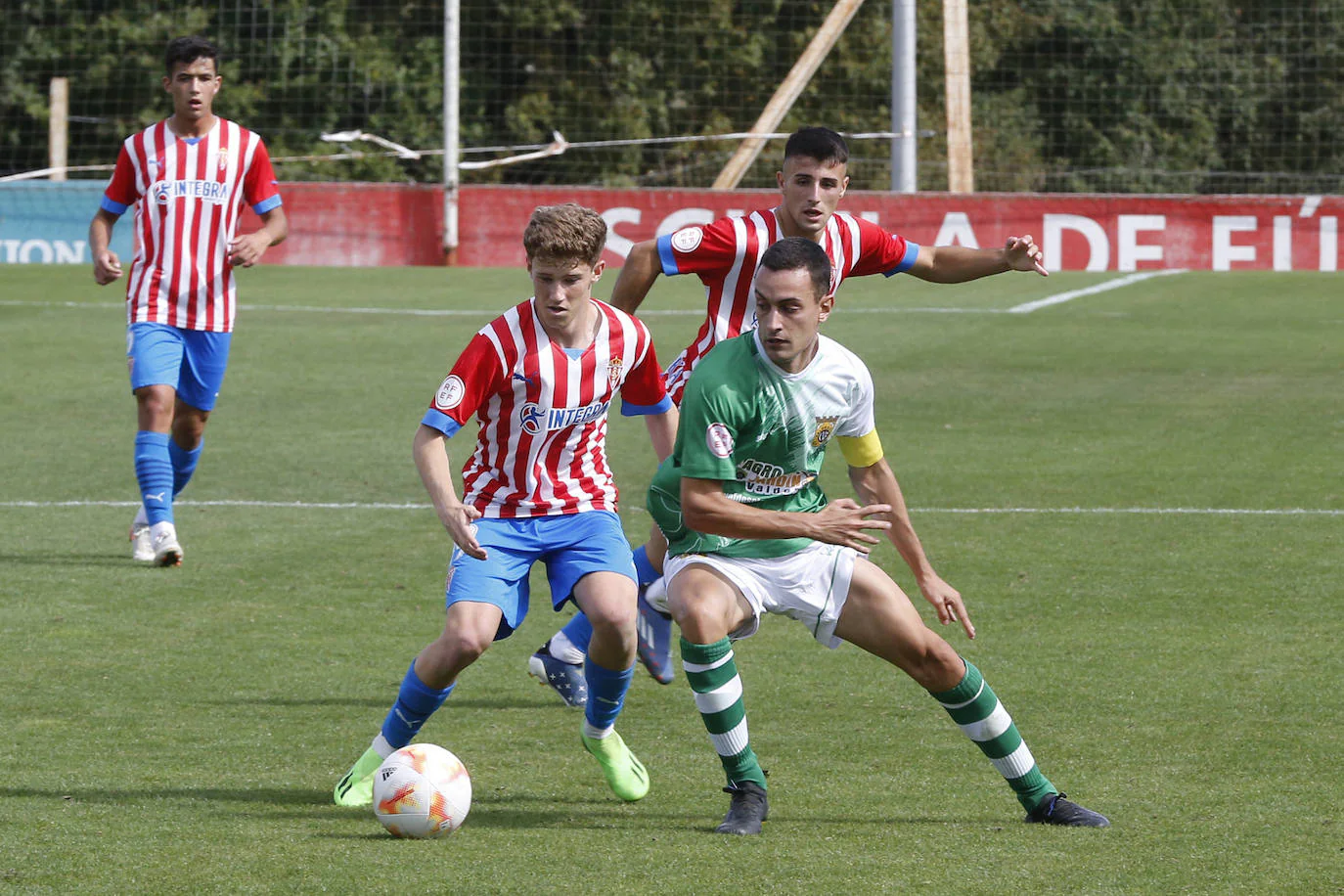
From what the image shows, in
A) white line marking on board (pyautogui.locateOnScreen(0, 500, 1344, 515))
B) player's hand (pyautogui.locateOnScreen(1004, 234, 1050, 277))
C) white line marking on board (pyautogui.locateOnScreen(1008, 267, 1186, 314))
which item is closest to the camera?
player's hand (pyautogui.locateOnScreen(1004, 234, 1050, 277))

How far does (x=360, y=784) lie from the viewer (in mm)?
5289

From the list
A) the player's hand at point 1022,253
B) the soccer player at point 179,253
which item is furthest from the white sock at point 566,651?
the soccer player at point 179,253

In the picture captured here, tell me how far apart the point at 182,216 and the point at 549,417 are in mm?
4172

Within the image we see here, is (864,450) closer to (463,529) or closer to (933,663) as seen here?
(933,663)

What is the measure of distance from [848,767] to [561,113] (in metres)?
32.7

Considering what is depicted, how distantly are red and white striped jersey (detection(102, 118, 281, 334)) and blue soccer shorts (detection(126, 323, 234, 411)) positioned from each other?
56mm

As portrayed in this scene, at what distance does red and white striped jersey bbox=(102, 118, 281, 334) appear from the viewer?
8.98m

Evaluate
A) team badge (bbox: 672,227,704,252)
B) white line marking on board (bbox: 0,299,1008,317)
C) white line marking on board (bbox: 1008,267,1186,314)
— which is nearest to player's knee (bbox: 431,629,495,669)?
team badge (bbox: 672,227,704,252)

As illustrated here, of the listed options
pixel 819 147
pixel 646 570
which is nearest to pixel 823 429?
pixel 819 147

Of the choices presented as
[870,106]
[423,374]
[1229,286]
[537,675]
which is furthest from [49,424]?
[870,106]

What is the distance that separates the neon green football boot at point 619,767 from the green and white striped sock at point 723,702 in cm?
36

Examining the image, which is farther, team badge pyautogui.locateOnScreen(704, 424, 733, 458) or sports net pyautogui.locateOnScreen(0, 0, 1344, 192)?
sports net pyautogui.locateOnScreen(0, 0, 1344, 192)

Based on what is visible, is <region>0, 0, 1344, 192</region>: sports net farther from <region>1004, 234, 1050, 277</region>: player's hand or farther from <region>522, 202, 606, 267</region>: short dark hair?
<region>522, 202, 606, 267</region>: short dark hair

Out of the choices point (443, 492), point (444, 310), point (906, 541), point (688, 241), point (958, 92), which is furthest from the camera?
point (958, 92)
